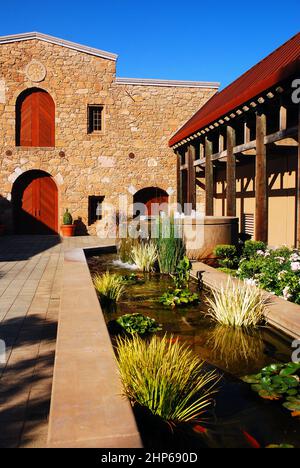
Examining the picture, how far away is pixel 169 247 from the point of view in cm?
750

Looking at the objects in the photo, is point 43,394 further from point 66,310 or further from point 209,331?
point 209,331

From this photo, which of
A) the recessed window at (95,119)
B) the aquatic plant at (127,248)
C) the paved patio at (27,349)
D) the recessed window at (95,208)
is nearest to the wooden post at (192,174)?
the recessed window at (95,208)

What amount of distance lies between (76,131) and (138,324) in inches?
564

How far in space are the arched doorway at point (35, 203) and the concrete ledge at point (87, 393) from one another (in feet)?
46.0

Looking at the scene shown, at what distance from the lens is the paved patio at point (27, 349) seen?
2559mm

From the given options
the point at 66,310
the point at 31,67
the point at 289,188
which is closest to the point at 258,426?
the point at 66,310

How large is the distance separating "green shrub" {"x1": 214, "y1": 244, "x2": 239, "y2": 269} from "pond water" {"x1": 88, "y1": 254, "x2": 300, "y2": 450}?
1.91 metres

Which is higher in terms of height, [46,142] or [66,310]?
[46,142]

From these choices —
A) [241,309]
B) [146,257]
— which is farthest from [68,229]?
[241,309]

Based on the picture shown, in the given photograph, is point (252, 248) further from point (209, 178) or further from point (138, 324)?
point (209, 178)

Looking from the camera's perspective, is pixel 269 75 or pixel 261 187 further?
pixel 261 187

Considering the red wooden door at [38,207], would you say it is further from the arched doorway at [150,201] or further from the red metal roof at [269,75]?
the red metal roof at [269,75]

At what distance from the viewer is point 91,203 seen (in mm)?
17906

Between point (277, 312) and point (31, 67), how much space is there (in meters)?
15.9
